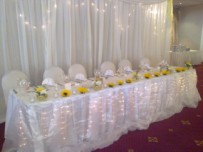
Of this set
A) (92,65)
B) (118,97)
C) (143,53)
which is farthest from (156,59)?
(118,97)

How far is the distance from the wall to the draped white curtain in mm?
5360

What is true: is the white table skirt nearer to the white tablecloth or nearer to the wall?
the white tablecloth

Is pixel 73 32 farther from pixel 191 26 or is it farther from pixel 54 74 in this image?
pixel 191 26

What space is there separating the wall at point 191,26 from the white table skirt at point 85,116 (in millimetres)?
7600

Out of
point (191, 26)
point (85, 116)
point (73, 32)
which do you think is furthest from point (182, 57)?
point (85, 116)

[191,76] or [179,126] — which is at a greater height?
[191,76]

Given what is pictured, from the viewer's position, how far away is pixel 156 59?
5.52 meters

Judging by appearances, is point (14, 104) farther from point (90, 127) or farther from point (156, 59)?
point (156, 59)

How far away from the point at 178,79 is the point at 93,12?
224 cm

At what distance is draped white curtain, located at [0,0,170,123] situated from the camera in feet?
10.3

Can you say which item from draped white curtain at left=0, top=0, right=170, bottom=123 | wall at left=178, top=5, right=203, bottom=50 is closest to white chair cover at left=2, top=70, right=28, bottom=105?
draped white curtain at left=0, top=0, right=170, bottom=123

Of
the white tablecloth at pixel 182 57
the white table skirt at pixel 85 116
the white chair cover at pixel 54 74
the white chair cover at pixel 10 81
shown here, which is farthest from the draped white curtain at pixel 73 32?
the white tablecloth at pixel 182 57

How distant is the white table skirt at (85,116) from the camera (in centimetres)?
204

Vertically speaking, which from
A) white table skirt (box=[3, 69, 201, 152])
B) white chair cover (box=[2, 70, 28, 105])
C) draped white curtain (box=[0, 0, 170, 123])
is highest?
draped white curtain (box=[0, 0, 170, 123])
